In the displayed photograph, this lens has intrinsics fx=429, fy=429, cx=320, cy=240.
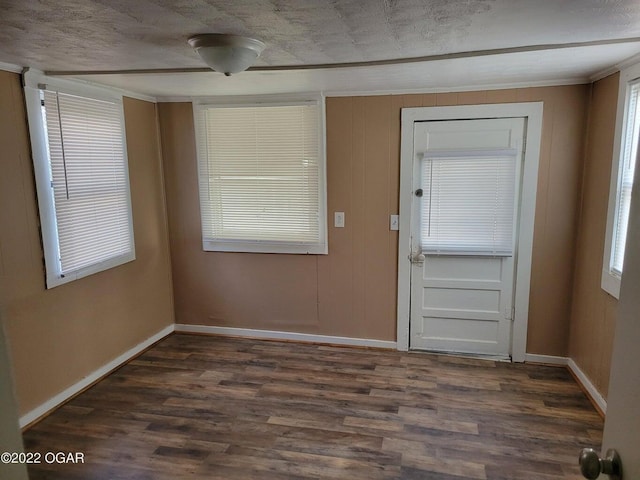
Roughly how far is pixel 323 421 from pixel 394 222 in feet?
5.38

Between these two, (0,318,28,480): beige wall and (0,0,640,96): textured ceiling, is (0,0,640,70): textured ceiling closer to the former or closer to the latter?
(0,0,640,96): textured ceiling

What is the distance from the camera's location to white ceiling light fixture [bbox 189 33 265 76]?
190cm

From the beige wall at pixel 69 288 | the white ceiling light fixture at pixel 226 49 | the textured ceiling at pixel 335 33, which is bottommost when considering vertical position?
the beige wall at pixel 69 288

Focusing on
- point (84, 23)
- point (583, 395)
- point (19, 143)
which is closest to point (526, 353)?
point (583, 395)

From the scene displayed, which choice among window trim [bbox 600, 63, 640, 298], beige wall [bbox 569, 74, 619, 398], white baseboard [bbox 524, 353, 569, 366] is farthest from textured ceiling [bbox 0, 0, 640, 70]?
white baseboard [bbox 524, 353, 569, 366]

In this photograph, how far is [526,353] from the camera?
345 cm

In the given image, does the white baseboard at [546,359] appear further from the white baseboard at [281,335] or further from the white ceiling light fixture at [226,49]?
the white ceiling light fixture at [226,49]

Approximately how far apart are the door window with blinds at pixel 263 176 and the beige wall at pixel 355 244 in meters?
0.10

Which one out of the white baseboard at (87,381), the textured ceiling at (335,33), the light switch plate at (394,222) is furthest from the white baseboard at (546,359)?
the white baseboard at (87,381)

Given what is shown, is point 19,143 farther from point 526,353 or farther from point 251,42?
point 526,353

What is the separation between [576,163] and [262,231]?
252 cm

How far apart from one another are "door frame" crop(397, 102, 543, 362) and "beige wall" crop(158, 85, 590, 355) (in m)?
0.05

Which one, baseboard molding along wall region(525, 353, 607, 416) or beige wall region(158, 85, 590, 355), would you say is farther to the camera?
beige wall region(158, 85, 590, 355)

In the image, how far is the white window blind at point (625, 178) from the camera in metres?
2.48
